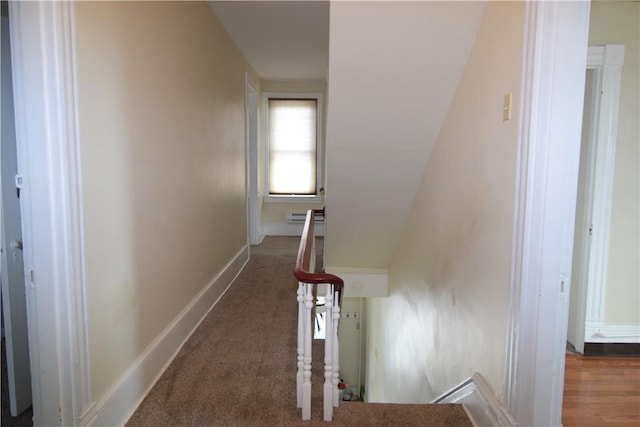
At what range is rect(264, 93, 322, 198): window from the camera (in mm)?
7219

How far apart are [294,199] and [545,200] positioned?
19.2ft

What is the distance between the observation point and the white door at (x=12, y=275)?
199 centimetres

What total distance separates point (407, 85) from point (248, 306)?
244 centimetres

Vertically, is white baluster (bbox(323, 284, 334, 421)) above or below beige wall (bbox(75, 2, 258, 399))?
below

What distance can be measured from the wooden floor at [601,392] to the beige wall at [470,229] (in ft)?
2.68

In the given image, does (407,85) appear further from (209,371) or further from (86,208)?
(209,371)

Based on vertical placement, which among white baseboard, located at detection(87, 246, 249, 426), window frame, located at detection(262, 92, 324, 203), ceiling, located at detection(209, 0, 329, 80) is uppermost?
ceiling, located at detection(209, 0, 329, 80)

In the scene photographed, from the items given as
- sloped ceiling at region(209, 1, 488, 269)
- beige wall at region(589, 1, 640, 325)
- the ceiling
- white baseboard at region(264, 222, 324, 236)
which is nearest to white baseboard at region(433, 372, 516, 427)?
sloped ceiling at region(209, 1, 488, 269)

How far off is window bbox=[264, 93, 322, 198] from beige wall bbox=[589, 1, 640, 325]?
4.43 m

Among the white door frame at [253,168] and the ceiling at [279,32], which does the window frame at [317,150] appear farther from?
the ceiling at [279,32]

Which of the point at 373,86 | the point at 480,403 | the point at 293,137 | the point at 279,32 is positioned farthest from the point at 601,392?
the point at 293,137

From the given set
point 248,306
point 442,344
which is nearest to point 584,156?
point 442,344

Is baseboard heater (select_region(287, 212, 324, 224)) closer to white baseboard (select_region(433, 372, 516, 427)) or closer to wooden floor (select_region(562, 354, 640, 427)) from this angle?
wooden floor (select_region(562, 354, 640, 427))

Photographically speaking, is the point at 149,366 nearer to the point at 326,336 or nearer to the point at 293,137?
the point at 326,336
